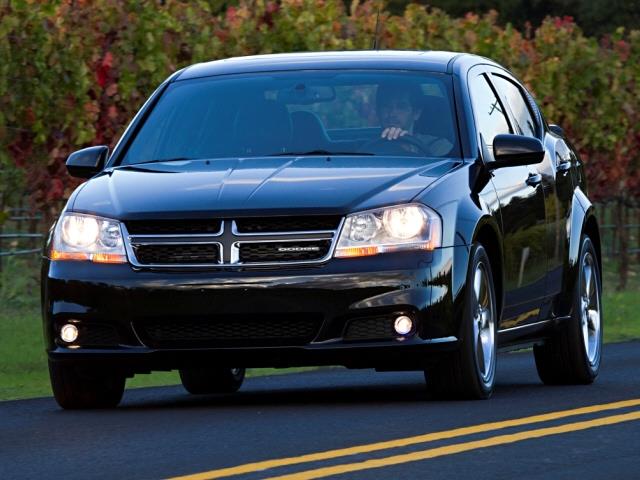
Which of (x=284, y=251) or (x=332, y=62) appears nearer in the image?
(x=284, y=251)

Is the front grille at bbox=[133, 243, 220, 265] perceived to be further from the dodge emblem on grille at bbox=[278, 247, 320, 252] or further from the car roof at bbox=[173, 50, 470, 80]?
the car roof at bbox=[173, 50, 470, 80]

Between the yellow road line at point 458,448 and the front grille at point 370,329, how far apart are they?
3.42 ft

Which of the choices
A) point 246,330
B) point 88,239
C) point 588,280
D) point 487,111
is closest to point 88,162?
point 88,239

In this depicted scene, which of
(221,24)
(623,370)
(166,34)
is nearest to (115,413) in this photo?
(623,370)

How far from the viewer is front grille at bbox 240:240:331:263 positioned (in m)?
9.42

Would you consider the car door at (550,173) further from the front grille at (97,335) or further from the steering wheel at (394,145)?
the front grille at (97,335)

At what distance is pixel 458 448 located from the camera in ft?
26.2

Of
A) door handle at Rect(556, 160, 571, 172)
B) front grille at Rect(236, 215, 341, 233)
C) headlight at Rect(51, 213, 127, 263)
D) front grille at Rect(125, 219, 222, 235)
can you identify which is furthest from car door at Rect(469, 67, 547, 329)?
headlight at Rect(51, 213, 127, 263)

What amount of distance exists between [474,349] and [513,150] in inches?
47.7

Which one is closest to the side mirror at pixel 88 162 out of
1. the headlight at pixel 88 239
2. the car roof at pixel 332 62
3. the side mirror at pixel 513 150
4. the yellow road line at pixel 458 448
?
the headlight at pixel 88 239

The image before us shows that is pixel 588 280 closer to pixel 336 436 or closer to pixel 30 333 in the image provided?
pixel 336 436

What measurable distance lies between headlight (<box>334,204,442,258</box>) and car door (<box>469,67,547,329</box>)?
104 cm

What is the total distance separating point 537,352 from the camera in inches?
471

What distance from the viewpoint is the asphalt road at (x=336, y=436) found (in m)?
7.46
